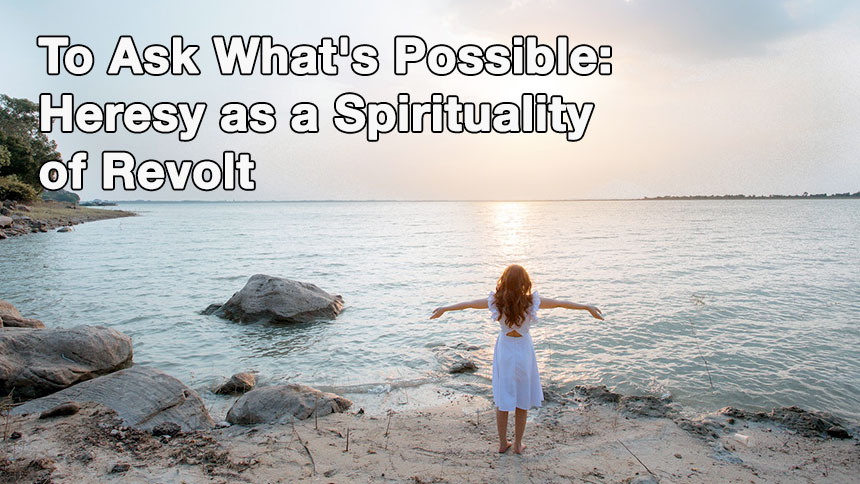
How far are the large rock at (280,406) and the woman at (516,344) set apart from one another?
9.21ft

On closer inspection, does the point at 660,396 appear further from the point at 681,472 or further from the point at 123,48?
the point at 123,48

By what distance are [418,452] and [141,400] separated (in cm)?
402

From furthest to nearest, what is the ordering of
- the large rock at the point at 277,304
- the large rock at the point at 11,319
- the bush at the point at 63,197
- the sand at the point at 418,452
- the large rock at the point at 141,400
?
the bush at the point at 63,197
the large rock at the point at 277,304
the large rock at the point at 11,319
the large rock at the point at 141,400
the sand at the point at 418,452

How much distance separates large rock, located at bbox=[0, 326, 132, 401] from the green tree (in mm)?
61977

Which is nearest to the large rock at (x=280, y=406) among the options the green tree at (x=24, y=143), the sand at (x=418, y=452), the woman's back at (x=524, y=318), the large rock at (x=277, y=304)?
the sand at (x=418, y=452)

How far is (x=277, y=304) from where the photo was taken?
522 inches

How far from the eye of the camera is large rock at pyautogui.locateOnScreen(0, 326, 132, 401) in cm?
736

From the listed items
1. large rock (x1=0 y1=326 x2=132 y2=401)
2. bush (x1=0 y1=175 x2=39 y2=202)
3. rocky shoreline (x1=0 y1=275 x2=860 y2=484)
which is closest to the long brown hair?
rocky shoreline (x1=0 y1=275 x2=860 y2=484)

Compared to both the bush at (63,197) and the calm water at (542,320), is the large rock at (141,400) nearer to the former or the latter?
the calm water at (542,320)

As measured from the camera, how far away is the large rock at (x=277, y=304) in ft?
43.3

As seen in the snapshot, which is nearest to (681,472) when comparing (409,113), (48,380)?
(48,380)

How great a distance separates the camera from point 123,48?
14031 millimetres

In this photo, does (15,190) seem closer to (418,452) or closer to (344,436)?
(344,436)

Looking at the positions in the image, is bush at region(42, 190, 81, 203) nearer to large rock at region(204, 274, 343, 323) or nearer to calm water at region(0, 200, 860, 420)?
calm water at region(0, 200, 860, 420)
